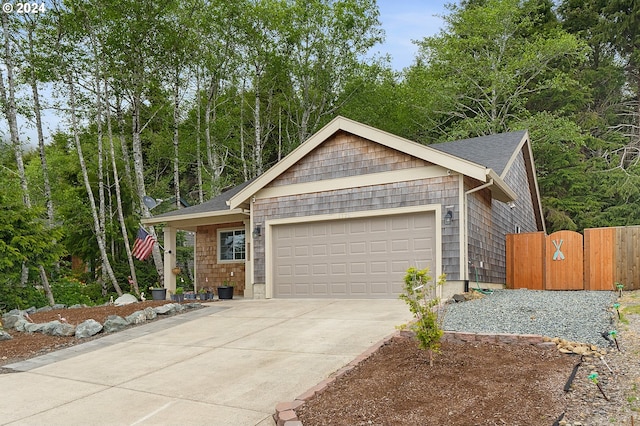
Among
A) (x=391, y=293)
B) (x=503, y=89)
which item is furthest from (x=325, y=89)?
(x=391, y=293)

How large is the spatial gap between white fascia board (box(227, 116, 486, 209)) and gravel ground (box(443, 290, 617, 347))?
8.42 feet

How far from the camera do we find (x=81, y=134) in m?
22.6

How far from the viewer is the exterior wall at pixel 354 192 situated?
9.98 meters

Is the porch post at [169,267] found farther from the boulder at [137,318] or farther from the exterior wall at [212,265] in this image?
the boulder at [137,318]

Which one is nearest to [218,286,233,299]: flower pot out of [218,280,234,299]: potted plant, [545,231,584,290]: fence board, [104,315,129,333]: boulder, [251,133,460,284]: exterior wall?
[218,280,234,299]: potted plant

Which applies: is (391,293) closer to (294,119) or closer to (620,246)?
(620,246)

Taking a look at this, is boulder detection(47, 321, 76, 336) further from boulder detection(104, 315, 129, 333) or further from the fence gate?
the fence gate

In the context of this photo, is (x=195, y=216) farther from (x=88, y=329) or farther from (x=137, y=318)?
(x=88, y=329)

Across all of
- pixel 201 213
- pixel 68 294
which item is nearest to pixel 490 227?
pixel 201 213

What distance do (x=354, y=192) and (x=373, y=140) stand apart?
123cm

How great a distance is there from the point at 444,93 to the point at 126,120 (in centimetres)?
1498

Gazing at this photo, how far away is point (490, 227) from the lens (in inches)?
466

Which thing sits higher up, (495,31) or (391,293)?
(495,31)

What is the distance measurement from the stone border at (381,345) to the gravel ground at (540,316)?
0.37m
